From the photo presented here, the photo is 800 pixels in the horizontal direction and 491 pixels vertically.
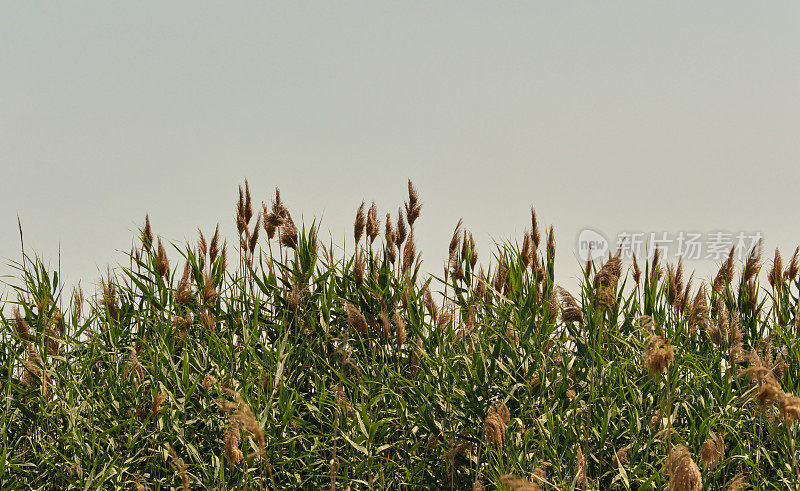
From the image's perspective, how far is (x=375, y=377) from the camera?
4195mm

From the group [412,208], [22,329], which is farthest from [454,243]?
[22,329]

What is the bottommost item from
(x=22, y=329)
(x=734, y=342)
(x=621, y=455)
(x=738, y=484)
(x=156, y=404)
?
(x=738, y=484)

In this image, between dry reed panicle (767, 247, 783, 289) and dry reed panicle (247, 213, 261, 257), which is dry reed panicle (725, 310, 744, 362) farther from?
dry reed panicle (247, 213, 261, 257)

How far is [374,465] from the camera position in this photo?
3809 millimetres

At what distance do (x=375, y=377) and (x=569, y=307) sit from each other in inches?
49.4

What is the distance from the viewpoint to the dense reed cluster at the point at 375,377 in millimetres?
3781

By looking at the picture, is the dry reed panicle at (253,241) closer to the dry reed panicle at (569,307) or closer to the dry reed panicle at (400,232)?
the dry reed panicle at (400,232)

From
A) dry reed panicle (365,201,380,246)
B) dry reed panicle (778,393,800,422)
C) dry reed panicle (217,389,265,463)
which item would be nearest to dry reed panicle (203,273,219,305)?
dry reed panicle (365,201,380,246)

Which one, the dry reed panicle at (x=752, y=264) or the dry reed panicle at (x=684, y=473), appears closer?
the dry reed panicle at (x=684, y=473)

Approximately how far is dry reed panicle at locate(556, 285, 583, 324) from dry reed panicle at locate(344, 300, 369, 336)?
1.07 m

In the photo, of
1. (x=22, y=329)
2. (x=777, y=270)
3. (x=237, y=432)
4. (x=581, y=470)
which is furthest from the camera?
(x=777, y=270)

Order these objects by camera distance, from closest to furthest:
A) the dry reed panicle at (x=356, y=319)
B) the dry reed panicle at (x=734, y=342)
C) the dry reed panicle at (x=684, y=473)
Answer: the dry reed panicle at (x=684, y=473)
the dry reed panicle at (x=356, y=319)
the dry reed panicle at (x=734, y=342)

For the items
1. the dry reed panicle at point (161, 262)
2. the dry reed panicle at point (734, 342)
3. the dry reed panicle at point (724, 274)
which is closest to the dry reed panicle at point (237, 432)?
the dry reed panicle at point (161, 262)

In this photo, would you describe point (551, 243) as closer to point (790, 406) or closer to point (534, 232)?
point (534, 232)
